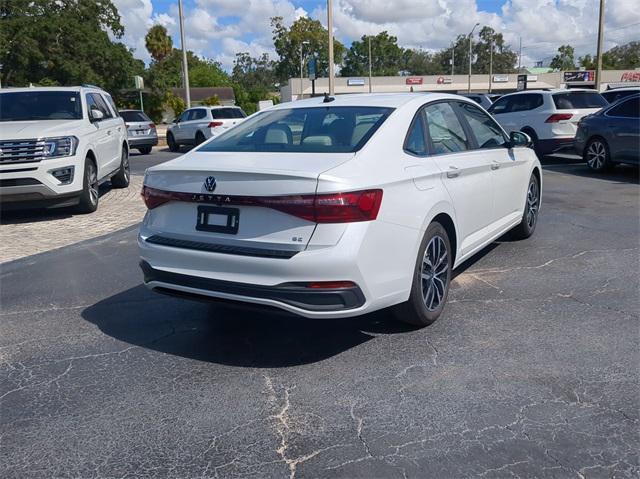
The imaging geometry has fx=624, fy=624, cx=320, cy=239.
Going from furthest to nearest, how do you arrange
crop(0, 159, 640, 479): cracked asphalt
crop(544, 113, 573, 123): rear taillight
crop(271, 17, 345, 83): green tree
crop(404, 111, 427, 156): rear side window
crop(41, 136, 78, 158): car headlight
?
crop(271, 17, 345, 83): green tree → crop(544, 113, 573, 123): rear taillight → crop(41, 136, 78, 158): car headlight → crop(404, 111, 427, 156): rear side window → crop(0, 159, 640, 479): cracked asphalt

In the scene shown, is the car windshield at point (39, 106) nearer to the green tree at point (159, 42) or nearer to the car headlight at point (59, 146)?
the car headlight at point (59, 146)

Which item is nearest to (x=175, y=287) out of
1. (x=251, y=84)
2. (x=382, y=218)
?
(x=382, y=218)

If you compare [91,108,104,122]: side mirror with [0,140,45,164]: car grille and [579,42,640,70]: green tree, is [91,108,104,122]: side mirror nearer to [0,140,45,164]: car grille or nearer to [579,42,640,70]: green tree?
[0,140,45,164]: car grille

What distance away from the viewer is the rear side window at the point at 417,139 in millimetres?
4414

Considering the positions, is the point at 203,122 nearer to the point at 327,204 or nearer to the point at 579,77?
the point at 327,204

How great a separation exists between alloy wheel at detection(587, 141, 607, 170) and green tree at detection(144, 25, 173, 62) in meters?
70.7

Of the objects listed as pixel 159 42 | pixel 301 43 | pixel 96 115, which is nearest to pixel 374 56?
A: pixel 301 43

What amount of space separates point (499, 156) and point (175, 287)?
10.8ft

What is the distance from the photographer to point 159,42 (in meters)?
76.0

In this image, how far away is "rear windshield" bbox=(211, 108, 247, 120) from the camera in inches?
829

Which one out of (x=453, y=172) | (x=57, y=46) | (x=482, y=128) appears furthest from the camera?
(x=57, y=46)

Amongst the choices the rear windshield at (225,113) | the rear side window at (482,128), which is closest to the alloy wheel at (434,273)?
the rear side window at (482,128)

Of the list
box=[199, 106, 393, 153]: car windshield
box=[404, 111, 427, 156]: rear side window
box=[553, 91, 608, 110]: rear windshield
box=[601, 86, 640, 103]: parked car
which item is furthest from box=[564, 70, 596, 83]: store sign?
box=[199, 106, 393, 153]: car windshield

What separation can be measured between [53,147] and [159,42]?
7268 centimetres
